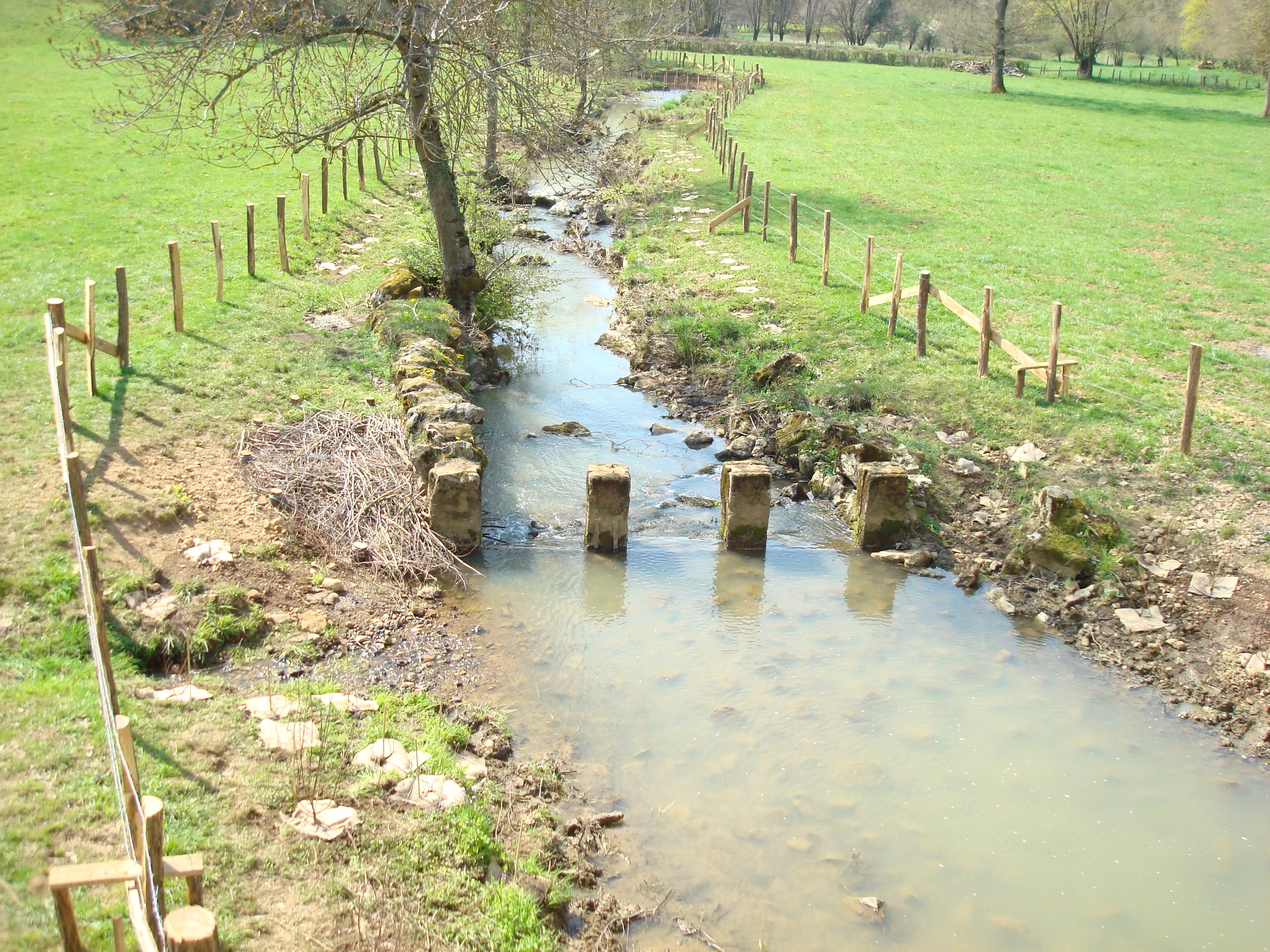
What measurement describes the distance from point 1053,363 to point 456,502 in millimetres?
7466

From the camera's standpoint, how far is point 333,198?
72.1ft

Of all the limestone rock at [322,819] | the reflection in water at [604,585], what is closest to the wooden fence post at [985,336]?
the reflection in water at [604,585]

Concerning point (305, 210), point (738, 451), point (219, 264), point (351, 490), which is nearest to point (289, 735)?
point (351, 490)

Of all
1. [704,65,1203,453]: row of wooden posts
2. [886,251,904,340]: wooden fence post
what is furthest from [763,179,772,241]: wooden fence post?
[886,251,904,340]: wooden fence post

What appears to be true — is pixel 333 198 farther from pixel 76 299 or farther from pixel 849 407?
pixel 849 407

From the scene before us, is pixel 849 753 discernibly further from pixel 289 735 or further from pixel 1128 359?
pixel 1128 359

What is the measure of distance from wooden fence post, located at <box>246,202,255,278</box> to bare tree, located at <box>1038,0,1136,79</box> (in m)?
58.5

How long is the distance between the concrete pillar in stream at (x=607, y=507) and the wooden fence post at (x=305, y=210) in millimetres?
10710

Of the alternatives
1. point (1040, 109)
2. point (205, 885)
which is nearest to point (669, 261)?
point (205, 885)

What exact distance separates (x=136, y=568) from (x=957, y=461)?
28.1ft

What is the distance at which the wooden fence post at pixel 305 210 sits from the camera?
17.9m

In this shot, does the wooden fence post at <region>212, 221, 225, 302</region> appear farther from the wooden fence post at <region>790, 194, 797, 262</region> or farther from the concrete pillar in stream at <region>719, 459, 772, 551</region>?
the wooden fence post at <region>790, 194, 797, 262</region>

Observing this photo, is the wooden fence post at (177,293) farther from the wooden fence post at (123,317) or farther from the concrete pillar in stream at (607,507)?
the concrete pillar in stream at (607,507)

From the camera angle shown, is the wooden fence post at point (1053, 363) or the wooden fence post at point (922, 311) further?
the wooden fence post at point (922, 311)
